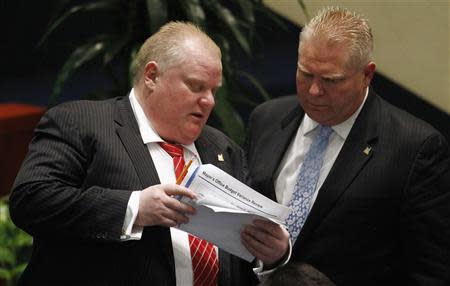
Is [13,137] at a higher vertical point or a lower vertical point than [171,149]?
lower

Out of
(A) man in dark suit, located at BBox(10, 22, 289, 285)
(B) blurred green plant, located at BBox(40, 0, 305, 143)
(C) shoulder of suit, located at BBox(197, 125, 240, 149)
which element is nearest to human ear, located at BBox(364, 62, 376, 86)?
(C) shoulder of suit, located at BBox(197, 125, 240, 149)

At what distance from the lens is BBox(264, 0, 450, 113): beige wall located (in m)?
4.21

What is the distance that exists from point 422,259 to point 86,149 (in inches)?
42.8

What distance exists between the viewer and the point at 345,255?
2854 mm

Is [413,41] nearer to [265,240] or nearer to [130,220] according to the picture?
[265,240]

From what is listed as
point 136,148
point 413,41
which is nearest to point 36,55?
point 413,41

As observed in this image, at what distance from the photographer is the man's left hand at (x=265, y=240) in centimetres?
249

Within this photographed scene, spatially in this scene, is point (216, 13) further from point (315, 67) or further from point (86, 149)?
point (86, 149)

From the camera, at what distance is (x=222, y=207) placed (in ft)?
7.66

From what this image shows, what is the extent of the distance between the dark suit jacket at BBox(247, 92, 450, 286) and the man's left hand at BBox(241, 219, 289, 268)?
335 mm

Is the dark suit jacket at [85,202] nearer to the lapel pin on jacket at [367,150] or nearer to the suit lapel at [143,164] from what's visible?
the suit lapel at [143,164]

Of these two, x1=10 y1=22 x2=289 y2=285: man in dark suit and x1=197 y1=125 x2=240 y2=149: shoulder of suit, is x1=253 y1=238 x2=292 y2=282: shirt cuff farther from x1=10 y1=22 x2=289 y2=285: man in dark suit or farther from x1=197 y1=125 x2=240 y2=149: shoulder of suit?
x1=197 y1=125 x2=240 y2=149: shoulder of suit

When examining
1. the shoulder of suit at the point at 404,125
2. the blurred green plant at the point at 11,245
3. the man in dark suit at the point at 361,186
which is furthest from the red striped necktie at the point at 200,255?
the blurred green plant at the point at 11,245

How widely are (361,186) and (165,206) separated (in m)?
0.80
